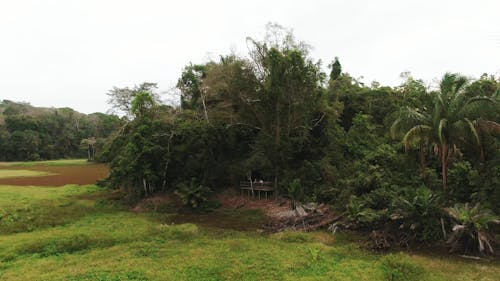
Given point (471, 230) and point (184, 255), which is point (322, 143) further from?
point (184, 255)

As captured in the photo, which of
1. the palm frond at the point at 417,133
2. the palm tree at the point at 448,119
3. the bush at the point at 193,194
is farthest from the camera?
the bush at the point at 193,194

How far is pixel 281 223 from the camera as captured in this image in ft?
45.4

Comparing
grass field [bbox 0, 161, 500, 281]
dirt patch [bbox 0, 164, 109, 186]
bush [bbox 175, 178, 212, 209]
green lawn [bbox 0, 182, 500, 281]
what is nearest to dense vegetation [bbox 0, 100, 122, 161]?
dirt patch [bbox 0, 164, 109, 186]

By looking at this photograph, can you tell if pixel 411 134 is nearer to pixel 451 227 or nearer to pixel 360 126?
pixel 451 227

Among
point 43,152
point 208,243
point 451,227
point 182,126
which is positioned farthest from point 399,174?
point 43,152

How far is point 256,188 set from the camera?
18.2m

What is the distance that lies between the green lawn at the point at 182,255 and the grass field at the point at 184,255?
0.03m

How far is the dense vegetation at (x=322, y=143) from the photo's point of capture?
10.6 m

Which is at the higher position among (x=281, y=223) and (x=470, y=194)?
(x=470, y=194)

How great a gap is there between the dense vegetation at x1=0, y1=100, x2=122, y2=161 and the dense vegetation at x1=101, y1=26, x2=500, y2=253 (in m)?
43.4

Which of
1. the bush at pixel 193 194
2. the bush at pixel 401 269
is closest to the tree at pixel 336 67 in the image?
the bush at pixel 193 194

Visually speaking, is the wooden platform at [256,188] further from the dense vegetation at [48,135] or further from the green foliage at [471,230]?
the dense vegetation at [48,135]

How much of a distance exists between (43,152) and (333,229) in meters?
68.2

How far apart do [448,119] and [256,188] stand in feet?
34.7
